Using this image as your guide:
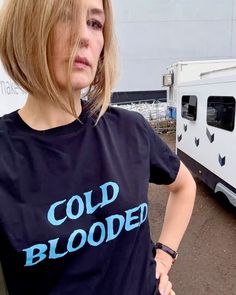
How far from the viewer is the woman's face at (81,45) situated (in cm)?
93

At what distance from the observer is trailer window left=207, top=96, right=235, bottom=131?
15.0 feet

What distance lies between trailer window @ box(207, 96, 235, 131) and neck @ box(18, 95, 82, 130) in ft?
12.5

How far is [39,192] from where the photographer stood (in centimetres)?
95

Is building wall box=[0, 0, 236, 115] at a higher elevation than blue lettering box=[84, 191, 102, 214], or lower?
higher

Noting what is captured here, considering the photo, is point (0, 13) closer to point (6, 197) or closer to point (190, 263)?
point (6, 197)

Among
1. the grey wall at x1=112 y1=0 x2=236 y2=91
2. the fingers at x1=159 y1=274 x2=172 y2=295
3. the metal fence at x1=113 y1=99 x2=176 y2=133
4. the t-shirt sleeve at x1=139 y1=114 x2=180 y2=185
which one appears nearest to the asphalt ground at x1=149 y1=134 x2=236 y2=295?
the fingers at x1=159 y1=274 x2=172 y2=295

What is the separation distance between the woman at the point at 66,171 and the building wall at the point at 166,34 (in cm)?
1498

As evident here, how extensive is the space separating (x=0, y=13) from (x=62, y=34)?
180 millimetres

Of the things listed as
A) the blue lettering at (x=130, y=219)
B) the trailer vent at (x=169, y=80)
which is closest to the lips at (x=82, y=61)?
the blue lettering at (x=130, y=219)

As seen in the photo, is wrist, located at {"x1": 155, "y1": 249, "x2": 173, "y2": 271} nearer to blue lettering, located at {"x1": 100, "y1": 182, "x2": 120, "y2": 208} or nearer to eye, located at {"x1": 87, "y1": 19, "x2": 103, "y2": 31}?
blue lettering, located at {"x1": 100, "y1": 182, "x2": 120, "y2": 208}

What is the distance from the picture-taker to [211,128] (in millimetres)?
5309

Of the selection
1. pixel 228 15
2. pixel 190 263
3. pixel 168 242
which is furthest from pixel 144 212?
pixel 228 15

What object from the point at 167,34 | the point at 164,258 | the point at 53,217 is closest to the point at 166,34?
the point at 167,34

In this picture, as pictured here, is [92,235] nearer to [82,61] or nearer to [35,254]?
[35,254]
